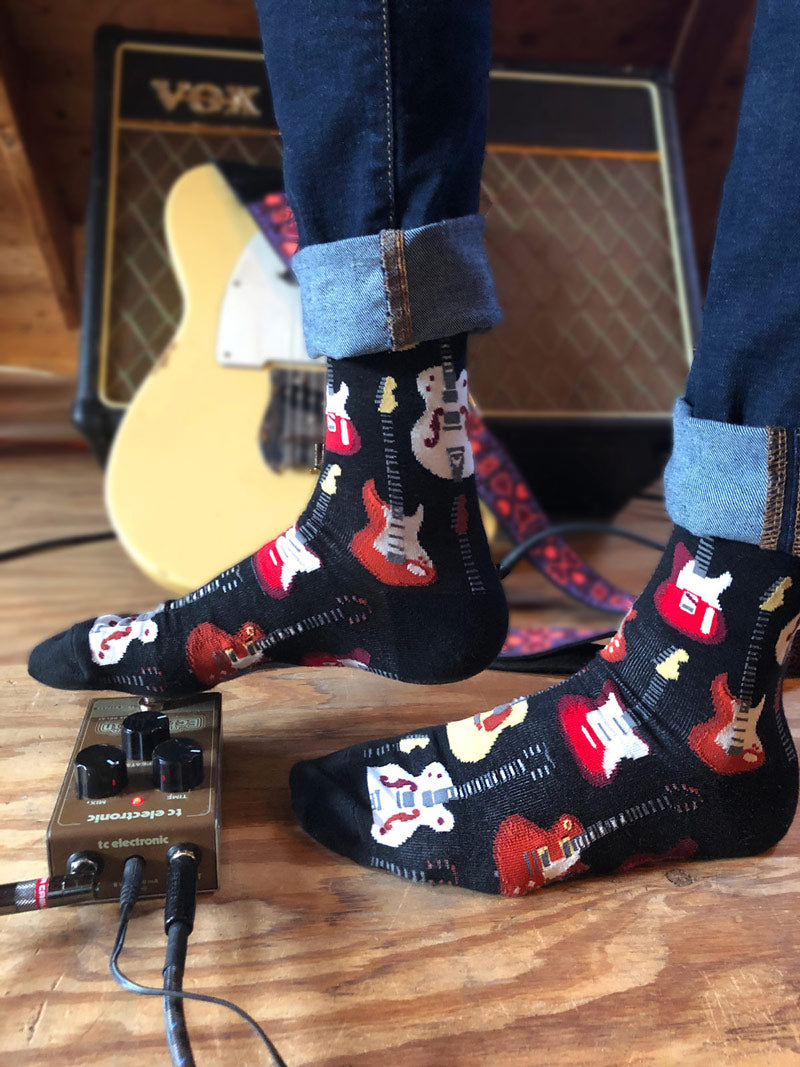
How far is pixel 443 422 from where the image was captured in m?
0.54

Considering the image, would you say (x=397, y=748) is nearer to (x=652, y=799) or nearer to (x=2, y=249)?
(x=652, y=799)

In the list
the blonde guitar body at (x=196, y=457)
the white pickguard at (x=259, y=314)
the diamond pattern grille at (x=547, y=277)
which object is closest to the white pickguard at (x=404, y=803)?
the blonde guitar body at (x=196, y=457)

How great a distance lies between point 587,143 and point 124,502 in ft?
3.44

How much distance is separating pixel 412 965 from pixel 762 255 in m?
0.42

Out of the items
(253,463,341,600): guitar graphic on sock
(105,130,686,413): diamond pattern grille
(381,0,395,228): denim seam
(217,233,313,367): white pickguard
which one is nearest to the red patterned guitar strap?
(217,233,313,367): white pickguard

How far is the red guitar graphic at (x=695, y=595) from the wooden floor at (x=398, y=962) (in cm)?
18

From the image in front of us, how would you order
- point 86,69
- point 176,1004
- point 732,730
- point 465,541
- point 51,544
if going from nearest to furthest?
point 176,1004 → point 732,730 → point 465,541 → point 51,544 → point 86,69

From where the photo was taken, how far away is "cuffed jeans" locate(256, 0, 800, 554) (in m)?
0.40

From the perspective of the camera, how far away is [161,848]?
1.57ft

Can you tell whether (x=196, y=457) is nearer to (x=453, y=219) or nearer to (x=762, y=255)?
(x=453, y=219)

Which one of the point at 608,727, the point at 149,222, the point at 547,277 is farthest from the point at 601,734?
the point at 149,222

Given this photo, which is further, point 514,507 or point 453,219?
point 514,507

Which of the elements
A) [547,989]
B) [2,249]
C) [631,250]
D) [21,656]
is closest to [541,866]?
[547,989]

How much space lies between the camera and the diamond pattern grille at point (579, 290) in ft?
4.74
